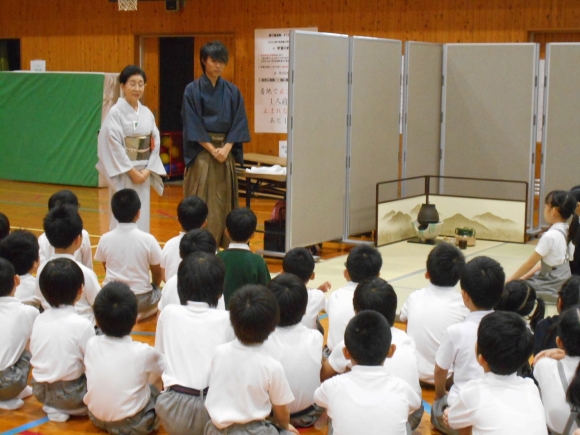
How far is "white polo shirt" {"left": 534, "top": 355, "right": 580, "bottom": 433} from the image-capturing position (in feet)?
9.92

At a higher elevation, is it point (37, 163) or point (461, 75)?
point (461, 75)

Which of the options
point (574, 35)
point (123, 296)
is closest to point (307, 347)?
point (123, 296)

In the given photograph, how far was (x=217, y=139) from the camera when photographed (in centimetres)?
623

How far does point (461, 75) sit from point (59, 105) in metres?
5.97

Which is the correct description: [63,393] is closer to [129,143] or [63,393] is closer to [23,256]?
[23,256]

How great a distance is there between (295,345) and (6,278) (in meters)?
1.36

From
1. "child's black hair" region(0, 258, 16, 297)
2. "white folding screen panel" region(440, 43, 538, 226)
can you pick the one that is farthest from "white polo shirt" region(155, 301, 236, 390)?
"white folding screen panel" region(440, 43, 538, 226)

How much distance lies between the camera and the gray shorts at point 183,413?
3.32m

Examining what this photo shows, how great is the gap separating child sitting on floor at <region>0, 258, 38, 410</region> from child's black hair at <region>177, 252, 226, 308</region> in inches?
32.5

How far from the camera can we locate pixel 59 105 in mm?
11688

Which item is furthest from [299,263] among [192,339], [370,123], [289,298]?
[370,123]

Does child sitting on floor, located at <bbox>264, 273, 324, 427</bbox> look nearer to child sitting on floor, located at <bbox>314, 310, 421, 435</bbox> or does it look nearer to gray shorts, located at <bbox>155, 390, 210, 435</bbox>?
gray shorts, located at <bbox>155, 390, 210, 435</bbox>

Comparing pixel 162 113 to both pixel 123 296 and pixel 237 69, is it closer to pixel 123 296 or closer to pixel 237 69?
pixel 237 69

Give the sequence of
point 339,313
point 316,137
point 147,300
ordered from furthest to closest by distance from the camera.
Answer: point 316,137
point 147,300
point 339,313
